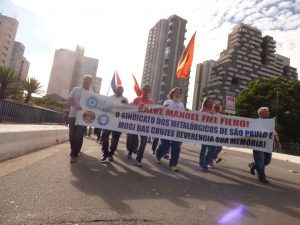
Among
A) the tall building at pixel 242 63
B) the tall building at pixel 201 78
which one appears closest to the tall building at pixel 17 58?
the tall building at pixel 201 78

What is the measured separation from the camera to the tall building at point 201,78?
150875 millimetres

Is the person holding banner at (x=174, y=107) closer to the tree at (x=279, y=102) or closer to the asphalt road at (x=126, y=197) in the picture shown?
the asphalt road at (x=126, y=197)

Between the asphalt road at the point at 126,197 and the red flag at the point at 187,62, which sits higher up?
the red flag at the point at 187,62

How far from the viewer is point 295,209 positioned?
471cm

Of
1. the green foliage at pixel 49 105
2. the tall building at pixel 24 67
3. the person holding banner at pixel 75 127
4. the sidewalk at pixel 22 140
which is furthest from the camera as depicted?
the tall building at pixel 24 67

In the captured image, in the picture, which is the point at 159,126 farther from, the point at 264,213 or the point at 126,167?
the point at 264,213

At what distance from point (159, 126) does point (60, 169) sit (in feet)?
8.85

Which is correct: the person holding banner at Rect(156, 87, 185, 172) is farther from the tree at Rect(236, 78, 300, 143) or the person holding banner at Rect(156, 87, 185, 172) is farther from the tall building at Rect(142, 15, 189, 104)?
the tall building at Rect(142, 15, 189, 104)

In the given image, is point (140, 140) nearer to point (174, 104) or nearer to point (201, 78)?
point (174, 104)

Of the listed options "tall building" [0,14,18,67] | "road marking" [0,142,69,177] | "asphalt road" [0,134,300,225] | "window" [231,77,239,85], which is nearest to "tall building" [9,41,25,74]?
"tall building" [0,14,18,67]

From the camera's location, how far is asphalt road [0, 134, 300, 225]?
11.3ft

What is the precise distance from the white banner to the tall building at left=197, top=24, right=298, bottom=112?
11895 cm

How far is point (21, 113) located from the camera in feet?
62.0

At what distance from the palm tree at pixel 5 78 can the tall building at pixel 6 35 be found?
116 metres
